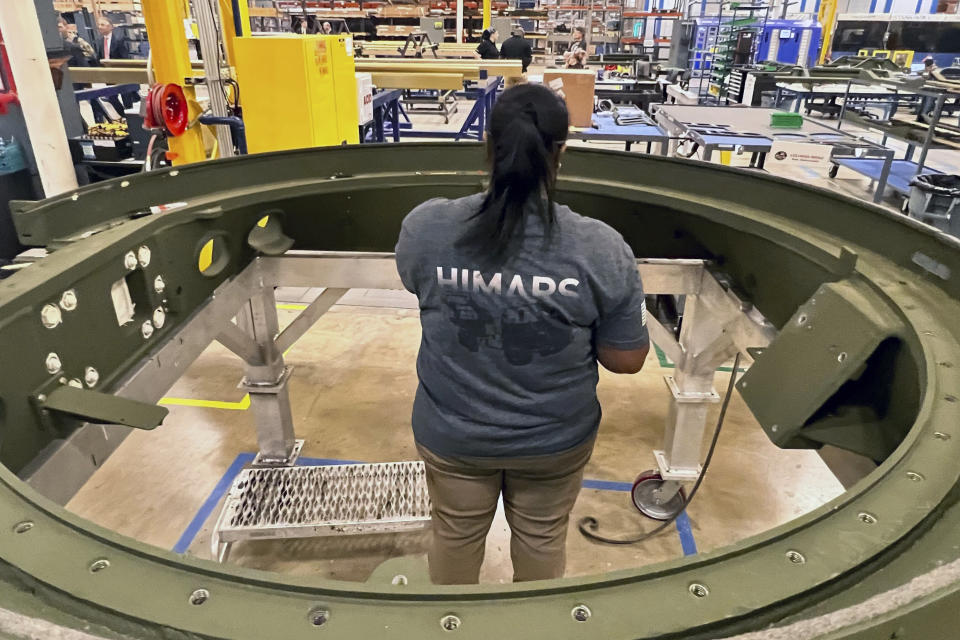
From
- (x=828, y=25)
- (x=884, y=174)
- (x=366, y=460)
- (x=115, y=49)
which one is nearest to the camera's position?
(x=366, y=460)

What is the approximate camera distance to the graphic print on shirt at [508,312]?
45.6 inches

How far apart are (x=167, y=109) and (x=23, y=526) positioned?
2.84 metres

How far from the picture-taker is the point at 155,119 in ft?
10.0

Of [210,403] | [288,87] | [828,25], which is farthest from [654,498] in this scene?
[828,25]

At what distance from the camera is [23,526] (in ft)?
2.32

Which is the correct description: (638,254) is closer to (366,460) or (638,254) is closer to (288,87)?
(366,460)

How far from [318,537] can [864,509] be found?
2.14 meters

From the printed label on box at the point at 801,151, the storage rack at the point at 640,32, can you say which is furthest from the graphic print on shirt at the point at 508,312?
the storage rack at the point at 640,32

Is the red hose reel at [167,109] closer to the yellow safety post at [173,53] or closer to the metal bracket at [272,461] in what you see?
the yellow safety post at [173,53]

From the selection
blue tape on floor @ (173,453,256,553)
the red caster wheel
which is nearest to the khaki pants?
the red caster wheel

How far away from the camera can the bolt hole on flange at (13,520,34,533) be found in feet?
2.30

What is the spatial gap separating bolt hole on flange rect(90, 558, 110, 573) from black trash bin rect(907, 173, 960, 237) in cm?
511

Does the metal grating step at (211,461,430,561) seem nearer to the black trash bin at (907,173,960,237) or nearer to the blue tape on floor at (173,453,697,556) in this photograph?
the blue tape on floor at (173,453,697,556)

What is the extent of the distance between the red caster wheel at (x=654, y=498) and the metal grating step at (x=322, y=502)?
85 cm
